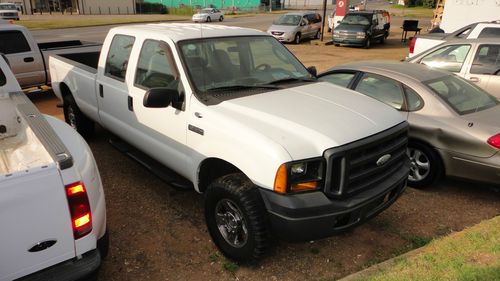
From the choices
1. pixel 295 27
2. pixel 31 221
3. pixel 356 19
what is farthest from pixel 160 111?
pixel 356 19

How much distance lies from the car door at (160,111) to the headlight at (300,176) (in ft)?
3.89

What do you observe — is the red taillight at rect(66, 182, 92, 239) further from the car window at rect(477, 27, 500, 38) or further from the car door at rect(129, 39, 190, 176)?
the car window at rect(477, 27, 500, 38)

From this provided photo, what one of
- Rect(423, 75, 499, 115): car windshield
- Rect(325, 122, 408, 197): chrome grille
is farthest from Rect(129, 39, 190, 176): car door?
Rect(423, 75, 499, 115): car windshield

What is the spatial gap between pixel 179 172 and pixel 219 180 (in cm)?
77

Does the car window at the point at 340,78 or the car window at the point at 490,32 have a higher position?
the car window at the point at 490,32

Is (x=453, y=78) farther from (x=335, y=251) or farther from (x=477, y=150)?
(x=335, y=251)

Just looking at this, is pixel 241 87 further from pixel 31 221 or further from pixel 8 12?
pixel 8 12

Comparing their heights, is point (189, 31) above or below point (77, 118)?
above

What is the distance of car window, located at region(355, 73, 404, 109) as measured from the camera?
493 centimetres

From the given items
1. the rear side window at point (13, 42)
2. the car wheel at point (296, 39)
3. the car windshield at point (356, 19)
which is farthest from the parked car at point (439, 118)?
the car wheel at point (296, 39)

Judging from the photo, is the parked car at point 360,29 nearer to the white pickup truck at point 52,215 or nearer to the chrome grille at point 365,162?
the chrome grille at point 365,162

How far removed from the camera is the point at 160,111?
3.88m

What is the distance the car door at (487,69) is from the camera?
244 inches

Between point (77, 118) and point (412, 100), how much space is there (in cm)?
481
